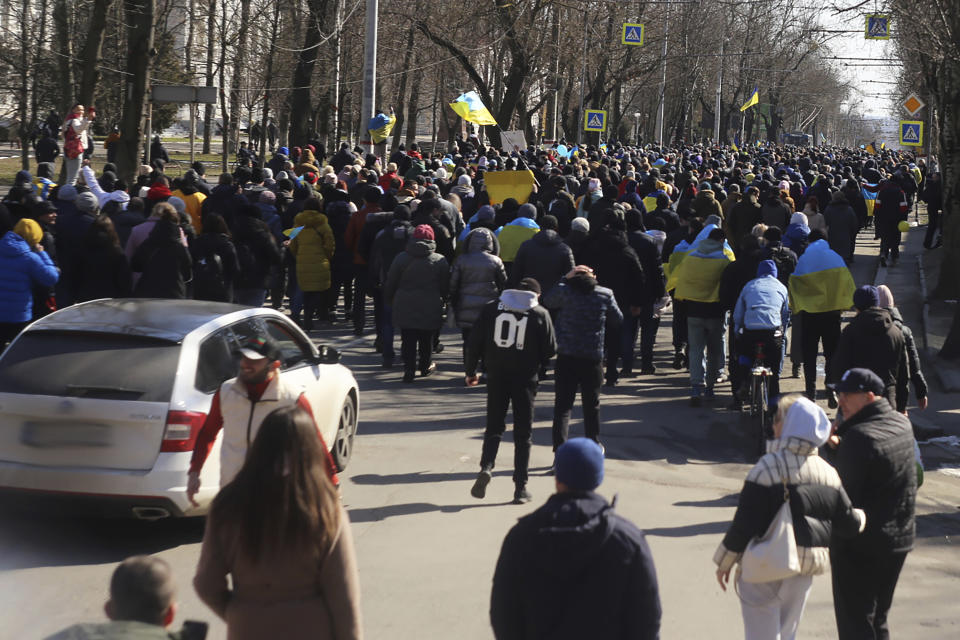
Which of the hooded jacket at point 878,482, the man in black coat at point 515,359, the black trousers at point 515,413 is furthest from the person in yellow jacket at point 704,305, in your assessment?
the hooded jacket at point 878,482

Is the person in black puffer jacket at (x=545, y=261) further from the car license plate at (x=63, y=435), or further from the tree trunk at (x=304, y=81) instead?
the tree trunk at (x=304, y=81)

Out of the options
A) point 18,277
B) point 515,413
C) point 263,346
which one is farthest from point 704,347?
point 18,277

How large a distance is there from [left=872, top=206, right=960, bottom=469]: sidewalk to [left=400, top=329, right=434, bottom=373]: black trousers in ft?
16.5

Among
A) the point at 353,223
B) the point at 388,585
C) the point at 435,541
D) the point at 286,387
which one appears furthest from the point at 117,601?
the point at 353,223

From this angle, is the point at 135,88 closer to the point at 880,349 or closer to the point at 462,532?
the point at 462,532

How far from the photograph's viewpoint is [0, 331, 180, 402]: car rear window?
736 centimetres

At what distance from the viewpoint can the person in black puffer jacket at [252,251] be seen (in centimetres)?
1380

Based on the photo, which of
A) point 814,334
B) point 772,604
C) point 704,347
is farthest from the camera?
point 814,334

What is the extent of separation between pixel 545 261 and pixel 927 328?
26.4 feet

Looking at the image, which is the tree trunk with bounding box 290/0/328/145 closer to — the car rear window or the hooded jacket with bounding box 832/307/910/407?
the hooded jacket with bounding box 832/307/910/407

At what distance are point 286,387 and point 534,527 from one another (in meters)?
2.46

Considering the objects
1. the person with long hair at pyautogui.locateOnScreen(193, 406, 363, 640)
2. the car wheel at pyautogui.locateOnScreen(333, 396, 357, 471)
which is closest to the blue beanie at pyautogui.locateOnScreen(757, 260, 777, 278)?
the car wheel at pyautogui.locateOnScreen(333, 396, 357, 471)

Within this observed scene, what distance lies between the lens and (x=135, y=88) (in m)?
22.5

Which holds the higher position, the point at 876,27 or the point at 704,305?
the point at 876,27
